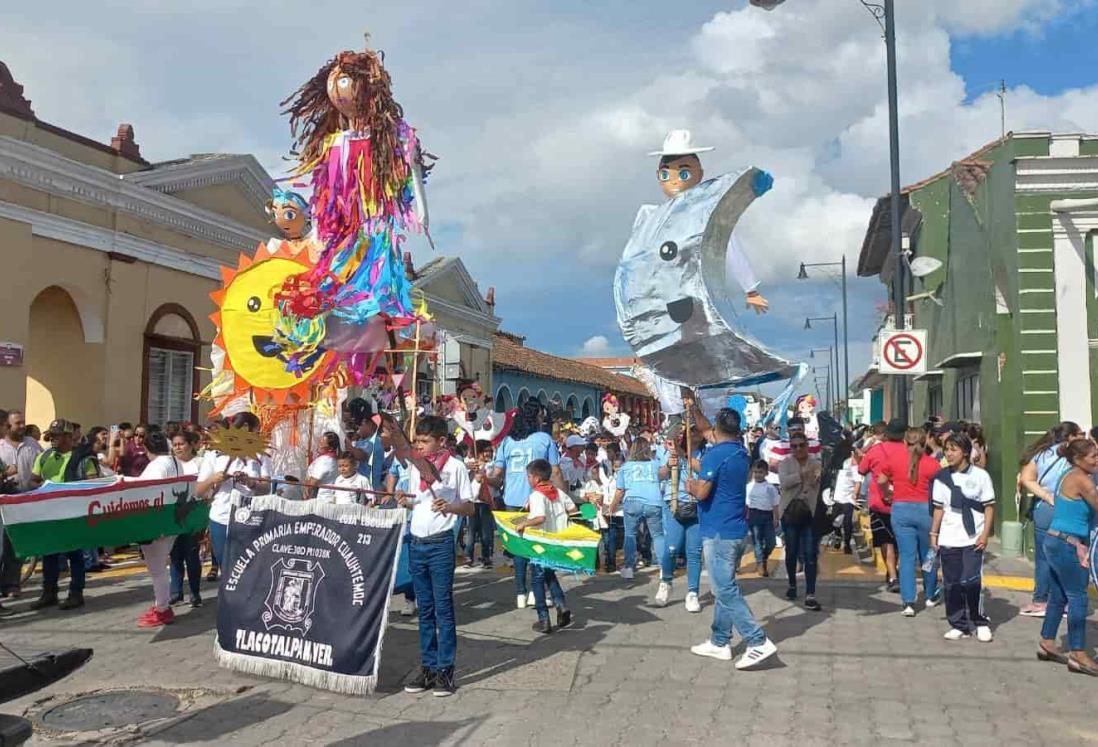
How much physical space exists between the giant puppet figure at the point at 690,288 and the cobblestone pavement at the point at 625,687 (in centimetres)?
232

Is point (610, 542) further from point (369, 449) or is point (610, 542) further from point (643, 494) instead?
point (369, 449)

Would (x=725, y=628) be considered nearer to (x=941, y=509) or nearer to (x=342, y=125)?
(x=941, y=509)

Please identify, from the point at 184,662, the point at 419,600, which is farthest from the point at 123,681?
the point at 419,600

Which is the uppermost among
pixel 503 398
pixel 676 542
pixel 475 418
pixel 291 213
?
pixel 291 213

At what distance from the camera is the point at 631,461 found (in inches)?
378

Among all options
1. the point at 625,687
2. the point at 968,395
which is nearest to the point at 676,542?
the point at 625,687

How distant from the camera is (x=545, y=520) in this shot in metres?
7.37

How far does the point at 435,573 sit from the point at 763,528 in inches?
215

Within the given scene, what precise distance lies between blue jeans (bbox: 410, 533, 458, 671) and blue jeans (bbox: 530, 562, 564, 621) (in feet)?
5.12

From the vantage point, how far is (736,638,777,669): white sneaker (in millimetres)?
6305

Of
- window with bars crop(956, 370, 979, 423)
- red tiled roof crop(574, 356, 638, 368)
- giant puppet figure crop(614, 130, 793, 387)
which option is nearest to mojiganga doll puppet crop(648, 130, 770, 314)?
giant puppet figure crop(614, 130, 793, 387)

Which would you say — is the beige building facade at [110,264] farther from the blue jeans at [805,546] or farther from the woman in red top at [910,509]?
the woman in red top at [910,509]

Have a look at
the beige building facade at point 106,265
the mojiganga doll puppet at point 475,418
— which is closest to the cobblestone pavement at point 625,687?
the mojiganga doll puppet at point 475,418

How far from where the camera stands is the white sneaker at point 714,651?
662cm
